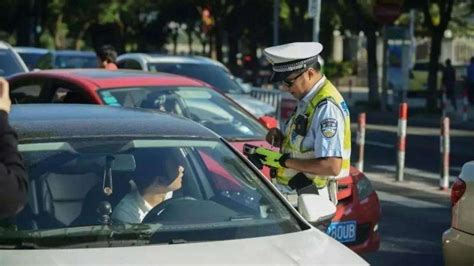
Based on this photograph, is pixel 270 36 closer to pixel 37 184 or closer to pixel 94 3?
pixel 94 3

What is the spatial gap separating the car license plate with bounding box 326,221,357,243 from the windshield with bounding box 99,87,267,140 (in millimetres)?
1920

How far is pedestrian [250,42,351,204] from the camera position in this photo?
5.64 meters

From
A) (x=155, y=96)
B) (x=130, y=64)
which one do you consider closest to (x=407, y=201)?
(x=155, y=96)

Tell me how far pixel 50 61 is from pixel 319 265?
1473cm

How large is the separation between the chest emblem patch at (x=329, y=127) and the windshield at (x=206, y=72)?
9681mm

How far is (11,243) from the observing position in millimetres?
4180

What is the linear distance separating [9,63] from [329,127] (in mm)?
10424

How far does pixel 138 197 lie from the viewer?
15.6 feet

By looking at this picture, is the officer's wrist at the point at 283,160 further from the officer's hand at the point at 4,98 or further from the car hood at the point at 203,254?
the officer's hand at the point at 4,98

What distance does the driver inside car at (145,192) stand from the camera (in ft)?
15.1

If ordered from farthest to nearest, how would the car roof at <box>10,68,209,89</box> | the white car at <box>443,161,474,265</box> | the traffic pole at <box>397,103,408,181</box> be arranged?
the traffic pole at <box>397,103,408,181</box>
the car roof at <box>10,68,209,89</box>
the white car at <box>443,161,474,265</box>

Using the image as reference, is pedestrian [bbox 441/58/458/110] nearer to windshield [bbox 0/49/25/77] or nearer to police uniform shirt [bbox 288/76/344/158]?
windshield [bbox 0/49/25/77]

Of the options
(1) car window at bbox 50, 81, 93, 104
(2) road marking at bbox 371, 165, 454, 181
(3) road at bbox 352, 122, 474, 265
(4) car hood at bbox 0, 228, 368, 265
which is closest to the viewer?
(4) car hood at bbox 0, 228, 368, 265

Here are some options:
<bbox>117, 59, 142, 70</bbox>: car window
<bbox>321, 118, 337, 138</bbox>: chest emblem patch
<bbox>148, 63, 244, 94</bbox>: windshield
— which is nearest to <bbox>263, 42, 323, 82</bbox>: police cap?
<bbox>321, 118, 337, 138</bbox>: chest emblem patch
